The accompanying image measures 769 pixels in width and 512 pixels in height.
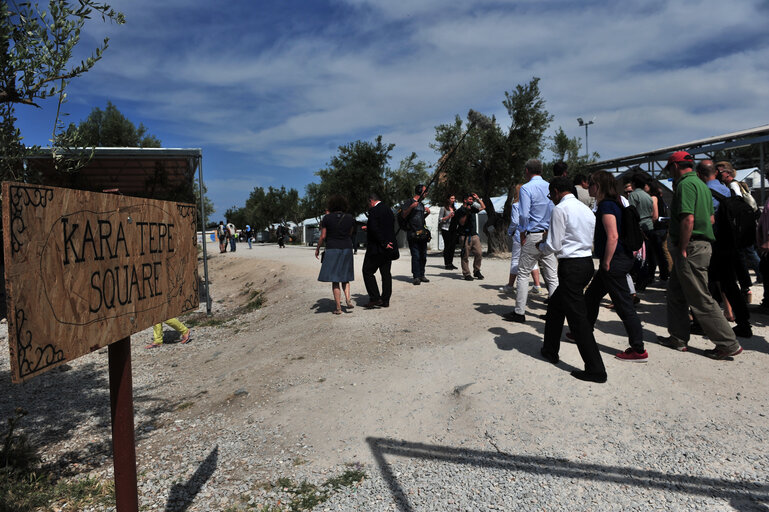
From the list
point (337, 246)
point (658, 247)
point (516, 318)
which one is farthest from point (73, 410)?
point (658, 247)

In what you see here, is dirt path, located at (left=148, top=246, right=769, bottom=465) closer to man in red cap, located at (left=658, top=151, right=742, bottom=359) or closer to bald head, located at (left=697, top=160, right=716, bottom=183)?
man in red cap, located at (left=658, top=151, right=742, bottom=359)

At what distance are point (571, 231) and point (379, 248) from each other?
3.41 meters

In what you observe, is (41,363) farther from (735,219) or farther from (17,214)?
(735,219)

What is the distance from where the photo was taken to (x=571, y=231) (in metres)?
4.07

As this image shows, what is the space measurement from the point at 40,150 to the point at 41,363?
2.13 m

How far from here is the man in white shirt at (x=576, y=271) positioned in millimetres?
3893

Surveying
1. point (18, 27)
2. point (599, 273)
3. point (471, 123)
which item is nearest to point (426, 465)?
point (599, 273)

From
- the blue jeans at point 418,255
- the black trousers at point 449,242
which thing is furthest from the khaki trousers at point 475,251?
the black trousers at point 449,242

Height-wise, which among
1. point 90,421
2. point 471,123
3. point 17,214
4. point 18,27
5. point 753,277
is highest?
point 471,123

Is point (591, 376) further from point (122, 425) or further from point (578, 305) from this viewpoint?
point (122, 425)

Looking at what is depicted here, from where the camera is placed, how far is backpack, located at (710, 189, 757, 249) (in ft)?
16.4

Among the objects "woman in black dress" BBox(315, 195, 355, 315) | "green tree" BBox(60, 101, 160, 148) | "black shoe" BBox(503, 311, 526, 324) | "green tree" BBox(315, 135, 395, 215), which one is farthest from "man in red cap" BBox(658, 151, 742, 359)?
"green tree" BBox(60, 101, 160, 148)

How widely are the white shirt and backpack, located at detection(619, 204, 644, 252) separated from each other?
1.60 feet

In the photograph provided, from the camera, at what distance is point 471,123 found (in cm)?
1719
